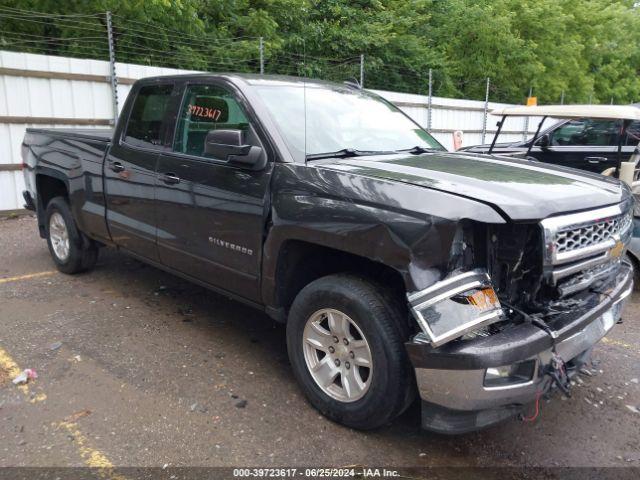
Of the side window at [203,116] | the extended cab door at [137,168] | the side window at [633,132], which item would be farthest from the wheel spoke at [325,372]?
the side window at [633,132]

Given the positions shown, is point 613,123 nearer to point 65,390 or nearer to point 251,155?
point 251,155

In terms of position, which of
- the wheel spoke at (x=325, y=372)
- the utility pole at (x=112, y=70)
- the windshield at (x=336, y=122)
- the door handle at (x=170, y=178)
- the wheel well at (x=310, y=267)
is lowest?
the wheel spoke at (x=325, y=372)

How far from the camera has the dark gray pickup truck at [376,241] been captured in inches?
101

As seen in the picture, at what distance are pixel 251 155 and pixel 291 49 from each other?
11.4 m

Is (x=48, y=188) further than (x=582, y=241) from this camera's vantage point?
Yes

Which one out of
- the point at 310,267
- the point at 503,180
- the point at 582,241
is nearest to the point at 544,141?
the point at 503,180

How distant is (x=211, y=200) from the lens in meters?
3.73

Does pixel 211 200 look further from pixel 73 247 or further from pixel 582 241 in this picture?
pixel 73 247

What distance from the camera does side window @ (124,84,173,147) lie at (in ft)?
14.3

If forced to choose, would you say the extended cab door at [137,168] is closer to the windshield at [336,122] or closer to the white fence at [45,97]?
the windshield at [336,122]

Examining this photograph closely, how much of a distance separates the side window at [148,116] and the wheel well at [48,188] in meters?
1.63

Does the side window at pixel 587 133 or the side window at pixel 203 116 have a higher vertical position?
the side window at pixel 203 116

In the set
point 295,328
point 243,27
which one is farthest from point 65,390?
point 243,27

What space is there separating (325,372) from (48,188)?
13.9ft
